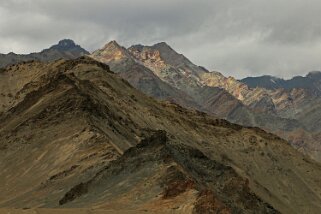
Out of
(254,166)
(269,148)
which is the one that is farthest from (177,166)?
(269,148)

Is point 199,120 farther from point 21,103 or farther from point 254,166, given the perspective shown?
point 21,103

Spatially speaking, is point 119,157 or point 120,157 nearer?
point 120,157

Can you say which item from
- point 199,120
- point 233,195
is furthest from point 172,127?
point 233,195

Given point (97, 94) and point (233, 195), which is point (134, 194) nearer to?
point (233, 195)

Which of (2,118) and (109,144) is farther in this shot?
(2,118)

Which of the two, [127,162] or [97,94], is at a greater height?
[97,94]

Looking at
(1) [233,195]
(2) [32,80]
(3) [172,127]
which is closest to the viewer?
(1) [233,195]

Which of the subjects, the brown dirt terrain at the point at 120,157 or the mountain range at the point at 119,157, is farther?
the brown dirt terrain at the point at 120,157

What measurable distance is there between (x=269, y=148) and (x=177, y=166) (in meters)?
113

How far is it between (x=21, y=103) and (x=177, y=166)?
82.6 m

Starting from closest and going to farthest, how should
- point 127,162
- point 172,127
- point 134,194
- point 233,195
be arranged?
point 134,194
point 127,162
point 233,195
point 172,127

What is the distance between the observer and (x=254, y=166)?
186 metres

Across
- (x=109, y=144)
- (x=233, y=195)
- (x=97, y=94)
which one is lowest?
(x=233, y=195)

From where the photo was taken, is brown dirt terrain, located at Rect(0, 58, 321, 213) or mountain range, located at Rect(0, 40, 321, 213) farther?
brown dirt terrain, located at Rect(0, 58, 321, 213)
